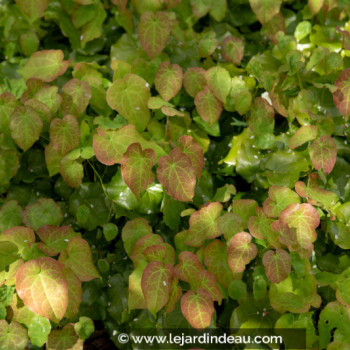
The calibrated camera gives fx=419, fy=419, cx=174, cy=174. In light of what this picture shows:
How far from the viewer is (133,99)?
1.32 m

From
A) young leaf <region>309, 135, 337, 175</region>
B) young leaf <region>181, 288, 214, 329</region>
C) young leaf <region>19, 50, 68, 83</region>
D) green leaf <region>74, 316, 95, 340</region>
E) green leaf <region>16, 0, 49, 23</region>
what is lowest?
green leaf <region>74, 316, 95, 340</region>

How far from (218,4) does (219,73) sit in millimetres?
340

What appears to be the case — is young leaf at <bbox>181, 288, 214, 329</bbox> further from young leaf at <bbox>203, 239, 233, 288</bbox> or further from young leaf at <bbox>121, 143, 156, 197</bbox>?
young leaf at <bbox>121, 143, 156, 197</bbox>

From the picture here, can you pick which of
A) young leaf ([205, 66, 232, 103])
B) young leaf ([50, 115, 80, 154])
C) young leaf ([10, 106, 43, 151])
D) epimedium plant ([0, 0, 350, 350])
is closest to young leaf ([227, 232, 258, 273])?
epimedium plant ([0, 0, 350, 350])

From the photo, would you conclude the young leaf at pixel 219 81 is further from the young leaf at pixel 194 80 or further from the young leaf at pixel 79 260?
the young leaf at pixel 79 260

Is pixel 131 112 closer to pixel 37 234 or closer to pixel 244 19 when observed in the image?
pixel 37 234

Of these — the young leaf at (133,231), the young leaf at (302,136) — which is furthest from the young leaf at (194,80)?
the young leaf at (133,231)

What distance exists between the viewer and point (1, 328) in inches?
43.8

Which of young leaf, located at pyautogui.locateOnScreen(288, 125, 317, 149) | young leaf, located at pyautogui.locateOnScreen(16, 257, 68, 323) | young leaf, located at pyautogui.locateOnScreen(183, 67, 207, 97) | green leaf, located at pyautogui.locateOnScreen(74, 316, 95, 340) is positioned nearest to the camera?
young leaf, located at pyautogui.locateOnScreen(16, 257, 68, 323)

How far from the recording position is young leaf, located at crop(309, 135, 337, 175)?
121cm

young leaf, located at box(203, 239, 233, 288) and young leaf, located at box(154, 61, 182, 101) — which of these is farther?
young leaf, located at box(154, 61, 182, 101)

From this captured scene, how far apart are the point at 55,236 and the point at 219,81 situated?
0.70 m

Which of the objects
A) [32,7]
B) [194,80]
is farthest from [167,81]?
[32,7]
